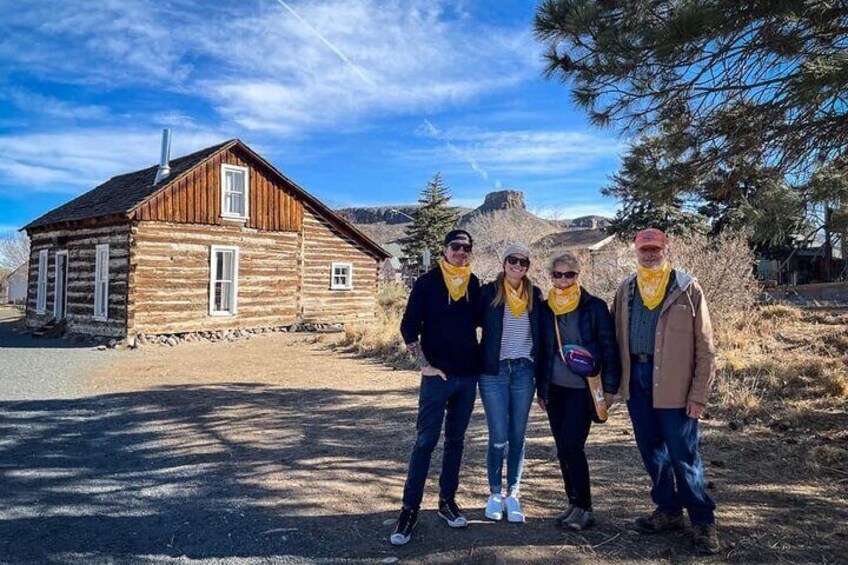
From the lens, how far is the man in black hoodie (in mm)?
3697

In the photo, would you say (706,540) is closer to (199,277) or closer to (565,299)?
(565,299)

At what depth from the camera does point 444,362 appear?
3.71 meters

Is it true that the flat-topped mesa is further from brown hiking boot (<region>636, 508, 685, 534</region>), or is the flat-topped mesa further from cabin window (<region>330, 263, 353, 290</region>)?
brown hiking boot (<region>636, 508, 685, 534</region>)

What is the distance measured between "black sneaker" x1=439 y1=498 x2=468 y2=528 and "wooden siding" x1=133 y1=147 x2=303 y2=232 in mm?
13852

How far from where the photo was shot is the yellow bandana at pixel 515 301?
3.85 m

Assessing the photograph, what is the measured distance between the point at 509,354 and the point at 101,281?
15622 mm

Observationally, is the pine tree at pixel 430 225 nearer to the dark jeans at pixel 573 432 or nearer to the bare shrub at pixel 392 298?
the bare shrub at pixel 392 298

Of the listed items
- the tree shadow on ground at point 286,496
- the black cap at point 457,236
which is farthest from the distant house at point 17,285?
the black cap at point 457,236

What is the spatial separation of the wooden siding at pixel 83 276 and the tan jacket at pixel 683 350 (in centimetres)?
1473

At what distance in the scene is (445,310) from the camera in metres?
3.77

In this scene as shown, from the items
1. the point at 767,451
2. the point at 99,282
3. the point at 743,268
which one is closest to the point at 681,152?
the point at 767,451

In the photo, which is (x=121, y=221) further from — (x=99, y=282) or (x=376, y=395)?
(x=376, y=395)

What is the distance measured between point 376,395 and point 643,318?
226 inches

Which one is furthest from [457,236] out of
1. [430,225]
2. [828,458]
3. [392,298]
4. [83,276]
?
[430,225]
